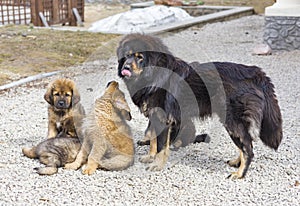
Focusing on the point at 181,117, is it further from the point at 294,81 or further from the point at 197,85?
the point at 294,81

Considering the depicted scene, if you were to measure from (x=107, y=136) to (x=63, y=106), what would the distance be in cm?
52

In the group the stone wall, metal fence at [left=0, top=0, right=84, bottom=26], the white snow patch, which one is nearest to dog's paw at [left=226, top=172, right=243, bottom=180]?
the stone wall

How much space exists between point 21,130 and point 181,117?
205 centimetres

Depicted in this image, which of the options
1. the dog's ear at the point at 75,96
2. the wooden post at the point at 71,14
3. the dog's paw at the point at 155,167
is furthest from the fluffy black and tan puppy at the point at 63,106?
the wooden post at the point at 71,14

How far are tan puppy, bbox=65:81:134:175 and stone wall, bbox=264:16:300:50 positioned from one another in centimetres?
673

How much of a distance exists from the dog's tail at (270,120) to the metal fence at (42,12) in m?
10.2

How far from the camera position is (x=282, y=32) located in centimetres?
1049

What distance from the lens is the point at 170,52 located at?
4418mm

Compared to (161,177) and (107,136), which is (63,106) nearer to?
(107,136)

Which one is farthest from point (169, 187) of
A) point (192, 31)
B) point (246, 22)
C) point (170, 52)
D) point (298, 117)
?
point (246, 22)

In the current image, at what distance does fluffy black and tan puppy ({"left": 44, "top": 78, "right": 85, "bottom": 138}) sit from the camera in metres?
4.69

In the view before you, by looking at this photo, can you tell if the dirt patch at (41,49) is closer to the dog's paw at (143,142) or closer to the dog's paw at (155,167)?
the dog's paw at (143,142)

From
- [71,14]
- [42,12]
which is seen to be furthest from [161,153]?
[71,14]

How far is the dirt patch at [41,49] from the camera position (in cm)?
861
